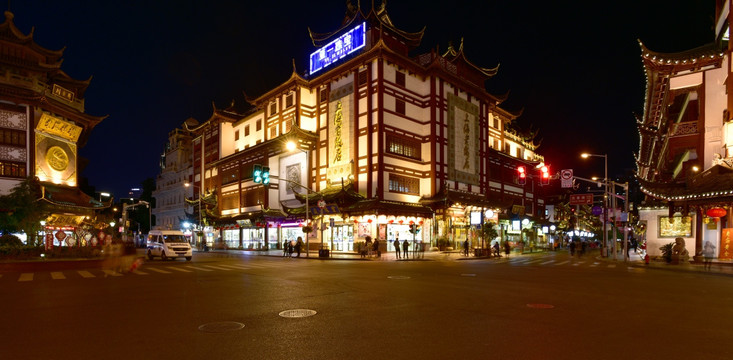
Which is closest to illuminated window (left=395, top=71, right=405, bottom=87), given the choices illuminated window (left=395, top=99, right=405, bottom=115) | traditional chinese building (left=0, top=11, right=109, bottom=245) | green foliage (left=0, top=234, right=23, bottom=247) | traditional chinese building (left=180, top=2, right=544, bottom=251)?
traditional chinese building (left=180, top=2, right=544, bottom=251)

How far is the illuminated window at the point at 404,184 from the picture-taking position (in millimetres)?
43838

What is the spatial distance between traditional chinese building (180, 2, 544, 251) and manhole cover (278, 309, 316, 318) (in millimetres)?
25745

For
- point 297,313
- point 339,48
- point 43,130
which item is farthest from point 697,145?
point 43,130

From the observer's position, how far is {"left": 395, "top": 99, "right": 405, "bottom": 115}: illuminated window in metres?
44.8

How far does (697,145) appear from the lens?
97.2ft

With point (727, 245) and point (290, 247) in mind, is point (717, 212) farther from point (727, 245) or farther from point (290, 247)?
point (290, 247)

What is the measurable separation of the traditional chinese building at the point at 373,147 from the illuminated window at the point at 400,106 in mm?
110

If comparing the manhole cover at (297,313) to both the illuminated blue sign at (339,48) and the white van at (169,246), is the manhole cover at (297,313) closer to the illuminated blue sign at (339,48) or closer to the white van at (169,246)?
→ the white van at (169,246)

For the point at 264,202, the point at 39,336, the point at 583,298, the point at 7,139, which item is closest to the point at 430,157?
the point at 264,202

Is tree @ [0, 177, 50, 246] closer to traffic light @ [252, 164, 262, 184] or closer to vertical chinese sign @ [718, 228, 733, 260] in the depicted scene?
traffic light @ [252, 164, 262, 184]

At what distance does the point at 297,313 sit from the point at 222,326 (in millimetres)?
1823

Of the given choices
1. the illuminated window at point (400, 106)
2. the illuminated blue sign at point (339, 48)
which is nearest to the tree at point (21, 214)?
the illuminated blue sign at point (339, 48)

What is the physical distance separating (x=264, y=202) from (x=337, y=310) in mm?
44882

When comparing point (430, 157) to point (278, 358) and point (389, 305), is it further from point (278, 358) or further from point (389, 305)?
point (278, 358)
